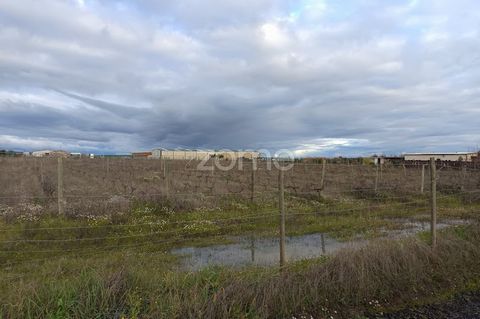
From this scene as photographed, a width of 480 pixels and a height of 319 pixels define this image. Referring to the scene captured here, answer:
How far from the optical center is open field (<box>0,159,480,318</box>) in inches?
168

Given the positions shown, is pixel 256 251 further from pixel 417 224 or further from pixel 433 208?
pixel 417 224

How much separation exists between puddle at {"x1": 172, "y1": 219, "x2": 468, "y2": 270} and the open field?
1.23 feet

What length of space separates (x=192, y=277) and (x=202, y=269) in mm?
785

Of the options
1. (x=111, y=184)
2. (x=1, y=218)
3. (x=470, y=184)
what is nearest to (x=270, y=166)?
(x=470, y=184)

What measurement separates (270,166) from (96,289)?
105 ft

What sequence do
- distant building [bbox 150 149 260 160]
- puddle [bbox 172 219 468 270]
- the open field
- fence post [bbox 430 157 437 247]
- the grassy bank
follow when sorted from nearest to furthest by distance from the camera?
the grassy bank
the open field
fence post [bbox 430 157 437 247]
puddle [bbox 172 219 468 270]
distant building [bbox 150 149 260 160]

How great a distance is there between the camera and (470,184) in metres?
23.2

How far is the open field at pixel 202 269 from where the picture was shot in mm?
4266

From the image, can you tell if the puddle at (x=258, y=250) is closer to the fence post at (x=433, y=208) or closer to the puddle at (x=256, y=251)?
the puddle at (x=256, y=251)

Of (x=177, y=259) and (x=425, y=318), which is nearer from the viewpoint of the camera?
(x=425, y=318)

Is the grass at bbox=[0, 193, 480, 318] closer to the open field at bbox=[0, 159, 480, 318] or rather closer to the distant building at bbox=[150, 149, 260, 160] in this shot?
the open field at bbox=[0, 159, 480, 318]

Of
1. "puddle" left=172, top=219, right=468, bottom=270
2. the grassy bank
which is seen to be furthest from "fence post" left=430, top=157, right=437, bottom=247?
"puddle" left=172, top=219, right=468, bottom=270

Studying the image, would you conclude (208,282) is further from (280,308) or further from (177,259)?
(177,259)

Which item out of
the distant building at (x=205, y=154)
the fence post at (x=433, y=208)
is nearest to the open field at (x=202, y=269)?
the fence post at (x=433, y=208)
